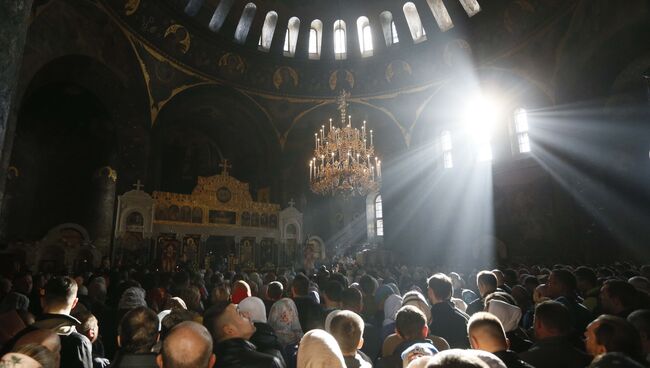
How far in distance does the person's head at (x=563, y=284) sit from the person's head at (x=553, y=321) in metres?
1.67

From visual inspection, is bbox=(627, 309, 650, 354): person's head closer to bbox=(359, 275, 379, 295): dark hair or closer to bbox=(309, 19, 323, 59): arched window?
bbox=(359, 275, 379, 295): dark hair

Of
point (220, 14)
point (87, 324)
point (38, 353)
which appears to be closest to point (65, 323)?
point (87, 324)

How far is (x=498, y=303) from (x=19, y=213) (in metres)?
17.6

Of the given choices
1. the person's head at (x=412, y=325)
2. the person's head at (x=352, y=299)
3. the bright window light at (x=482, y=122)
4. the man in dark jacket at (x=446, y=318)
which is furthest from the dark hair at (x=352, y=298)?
the bright window light at (x=482, y=122)

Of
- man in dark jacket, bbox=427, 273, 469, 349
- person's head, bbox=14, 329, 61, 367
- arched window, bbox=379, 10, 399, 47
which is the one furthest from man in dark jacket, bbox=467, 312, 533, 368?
arched window, bbox=379, 10, 399, 47

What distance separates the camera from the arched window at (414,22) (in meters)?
18.5

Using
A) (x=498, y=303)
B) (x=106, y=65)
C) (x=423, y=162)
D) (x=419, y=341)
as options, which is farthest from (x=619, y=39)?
(x=106, y=65)

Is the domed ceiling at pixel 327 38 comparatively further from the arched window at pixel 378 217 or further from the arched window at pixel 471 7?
the arched window at pixel 378 217

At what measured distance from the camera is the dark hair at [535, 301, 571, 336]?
2580mm

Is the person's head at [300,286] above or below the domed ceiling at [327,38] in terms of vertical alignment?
below

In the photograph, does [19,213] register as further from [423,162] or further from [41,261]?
[423,162]

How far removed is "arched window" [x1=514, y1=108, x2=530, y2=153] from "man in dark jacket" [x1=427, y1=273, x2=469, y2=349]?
14.0 meters

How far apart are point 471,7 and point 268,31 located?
10172 mm

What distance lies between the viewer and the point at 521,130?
631 inches
